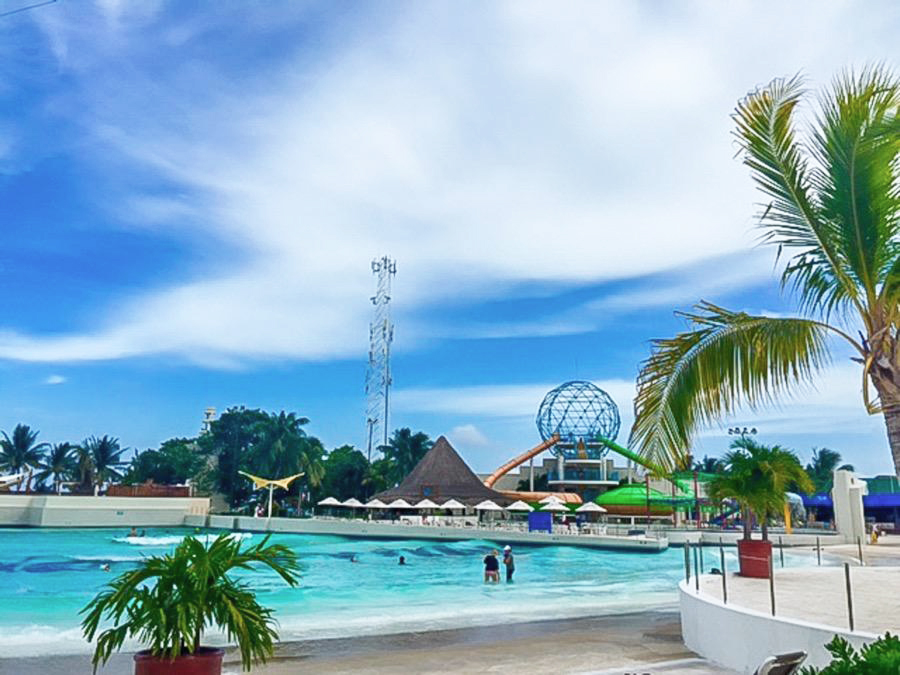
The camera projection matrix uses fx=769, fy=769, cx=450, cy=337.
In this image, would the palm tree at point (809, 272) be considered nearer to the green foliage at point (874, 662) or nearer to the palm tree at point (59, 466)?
the green foliage at point (874, 662)

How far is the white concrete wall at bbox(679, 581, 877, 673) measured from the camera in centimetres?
697

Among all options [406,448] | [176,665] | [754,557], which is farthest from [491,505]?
[176,665]

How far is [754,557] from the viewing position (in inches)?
480

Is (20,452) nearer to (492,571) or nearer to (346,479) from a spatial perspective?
(346,479)

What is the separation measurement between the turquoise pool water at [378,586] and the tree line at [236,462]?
24102 millimetres

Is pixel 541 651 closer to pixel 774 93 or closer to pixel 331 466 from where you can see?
pixel 774 93

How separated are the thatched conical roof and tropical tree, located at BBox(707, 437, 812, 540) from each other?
4149cm

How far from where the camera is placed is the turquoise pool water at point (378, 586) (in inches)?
643

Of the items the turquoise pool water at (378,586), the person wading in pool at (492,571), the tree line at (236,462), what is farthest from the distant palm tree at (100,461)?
the person wading in pool at (492,571)

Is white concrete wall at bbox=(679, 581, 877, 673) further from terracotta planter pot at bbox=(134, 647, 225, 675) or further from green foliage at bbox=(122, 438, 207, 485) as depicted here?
green foliage at bbox=(122, 438, 207, 485)

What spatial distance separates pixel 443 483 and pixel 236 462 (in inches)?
1000

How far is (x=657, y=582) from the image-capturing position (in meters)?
25.4

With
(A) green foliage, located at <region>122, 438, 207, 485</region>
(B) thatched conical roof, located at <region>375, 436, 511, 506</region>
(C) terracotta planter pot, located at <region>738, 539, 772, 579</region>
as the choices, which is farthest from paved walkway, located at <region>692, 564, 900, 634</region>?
(A) green foliage, located at <region>122, 438, 207, 485</region>

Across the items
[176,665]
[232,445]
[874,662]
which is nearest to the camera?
[874,662]
